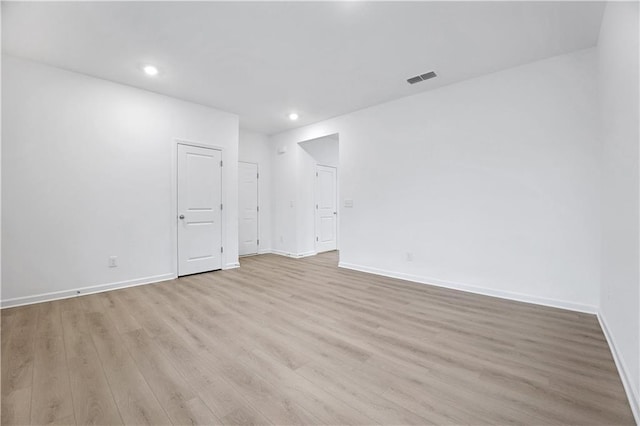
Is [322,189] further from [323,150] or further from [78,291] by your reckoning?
[78,291]

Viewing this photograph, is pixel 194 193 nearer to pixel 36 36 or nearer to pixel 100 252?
pixel 100 252

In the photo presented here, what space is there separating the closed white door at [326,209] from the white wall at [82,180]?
307 cm

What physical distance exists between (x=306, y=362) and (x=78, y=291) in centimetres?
338

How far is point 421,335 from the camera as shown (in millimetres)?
2381

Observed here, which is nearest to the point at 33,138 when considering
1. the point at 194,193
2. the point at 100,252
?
the point at 100,252

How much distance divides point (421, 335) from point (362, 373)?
0.81m

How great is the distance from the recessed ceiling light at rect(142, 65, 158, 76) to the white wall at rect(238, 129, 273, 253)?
2.79 meters

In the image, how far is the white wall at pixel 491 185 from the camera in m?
2.90

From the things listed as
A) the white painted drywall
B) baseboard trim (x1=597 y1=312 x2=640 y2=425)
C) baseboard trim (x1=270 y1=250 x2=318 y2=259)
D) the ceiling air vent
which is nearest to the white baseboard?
baseboard trim (x1=270 y1=250 x2=318 y2=259)

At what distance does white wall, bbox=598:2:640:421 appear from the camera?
5.15 ft

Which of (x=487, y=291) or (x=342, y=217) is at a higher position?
(x=342, y=217)

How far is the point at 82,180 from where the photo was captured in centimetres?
356

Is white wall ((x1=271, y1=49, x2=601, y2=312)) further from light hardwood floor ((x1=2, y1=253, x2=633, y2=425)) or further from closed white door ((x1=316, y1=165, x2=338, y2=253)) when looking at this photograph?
closed white door ((x1=316, y1=165, x2=338, y2=253))

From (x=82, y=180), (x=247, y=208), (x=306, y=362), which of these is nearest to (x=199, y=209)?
(x=82, y=180)
